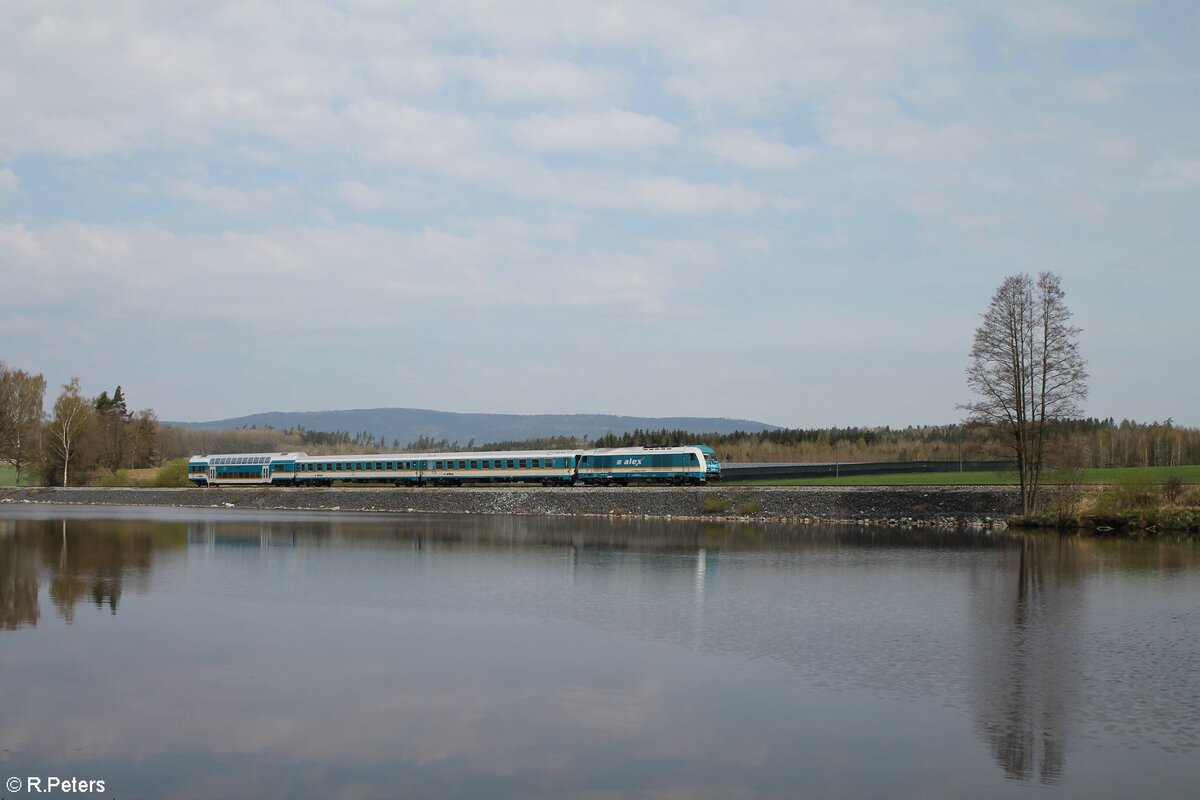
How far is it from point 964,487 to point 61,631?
150 ft

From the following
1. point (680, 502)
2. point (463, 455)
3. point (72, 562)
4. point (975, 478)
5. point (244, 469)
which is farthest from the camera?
point (244, 469)

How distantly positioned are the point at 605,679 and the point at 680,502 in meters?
43.0

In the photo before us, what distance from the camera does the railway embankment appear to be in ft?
173

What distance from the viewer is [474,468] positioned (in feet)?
239

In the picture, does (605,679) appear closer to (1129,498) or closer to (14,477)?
(1129,498)

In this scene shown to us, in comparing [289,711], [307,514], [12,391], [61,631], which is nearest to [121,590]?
[61,631]

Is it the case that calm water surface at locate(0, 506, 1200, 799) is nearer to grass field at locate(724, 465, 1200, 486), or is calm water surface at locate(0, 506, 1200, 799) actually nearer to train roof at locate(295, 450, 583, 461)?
grass field at locate(724, 465, 1200, 486)

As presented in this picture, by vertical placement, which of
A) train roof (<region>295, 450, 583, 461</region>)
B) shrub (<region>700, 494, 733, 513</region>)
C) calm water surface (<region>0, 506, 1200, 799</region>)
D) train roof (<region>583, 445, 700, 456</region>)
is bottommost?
calm water surface (<region>0, 506, 1200, 799</region>)

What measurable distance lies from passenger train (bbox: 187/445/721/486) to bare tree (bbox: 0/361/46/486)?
1722cm

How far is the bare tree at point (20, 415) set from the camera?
91.9 metres

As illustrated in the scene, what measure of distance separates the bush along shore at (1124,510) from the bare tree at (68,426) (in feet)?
267

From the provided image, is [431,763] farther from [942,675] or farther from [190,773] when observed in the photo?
[942,675]

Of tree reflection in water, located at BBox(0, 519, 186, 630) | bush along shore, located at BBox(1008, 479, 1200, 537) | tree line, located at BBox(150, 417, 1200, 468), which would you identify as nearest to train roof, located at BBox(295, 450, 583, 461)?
tree line, located at BBox(150, 417, 1200, 468)

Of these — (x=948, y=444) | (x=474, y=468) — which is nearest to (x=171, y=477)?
(x=474, y=468)
